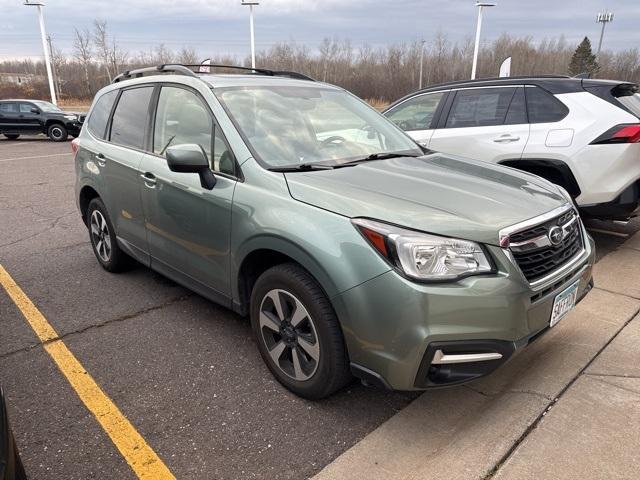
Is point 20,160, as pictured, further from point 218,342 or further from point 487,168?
point 487,168

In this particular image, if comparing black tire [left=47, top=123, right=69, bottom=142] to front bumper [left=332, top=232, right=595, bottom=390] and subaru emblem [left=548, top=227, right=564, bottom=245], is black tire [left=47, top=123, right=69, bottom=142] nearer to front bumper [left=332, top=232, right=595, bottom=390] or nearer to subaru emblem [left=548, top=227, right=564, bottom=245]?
front bumper [left=332, top=232, right=595, bottom=390]

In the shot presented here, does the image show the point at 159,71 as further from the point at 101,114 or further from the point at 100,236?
the point at 100,236

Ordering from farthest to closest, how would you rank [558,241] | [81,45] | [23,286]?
[81,45], [23,286], [558,241]

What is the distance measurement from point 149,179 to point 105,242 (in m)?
1.39

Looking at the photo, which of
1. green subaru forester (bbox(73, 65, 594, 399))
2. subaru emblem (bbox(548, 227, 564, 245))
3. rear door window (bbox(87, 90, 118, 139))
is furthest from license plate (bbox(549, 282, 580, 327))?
rear door window (bbox(87, 90, 118, 139))

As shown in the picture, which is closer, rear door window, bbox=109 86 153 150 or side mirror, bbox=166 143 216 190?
side mirror, bbox=166 143 216 190

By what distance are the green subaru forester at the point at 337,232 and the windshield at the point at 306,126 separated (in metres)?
0.01

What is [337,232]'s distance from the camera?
7.80 ft

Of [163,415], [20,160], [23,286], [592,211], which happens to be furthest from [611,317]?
[20,160]

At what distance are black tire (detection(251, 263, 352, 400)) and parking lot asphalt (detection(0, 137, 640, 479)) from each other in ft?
0.48

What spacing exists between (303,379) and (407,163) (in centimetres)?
151

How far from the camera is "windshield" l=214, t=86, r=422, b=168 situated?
10.0 ft

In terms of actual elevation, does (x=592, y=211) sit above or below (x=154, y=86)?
below

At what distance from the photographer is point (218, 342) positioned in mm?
3479
